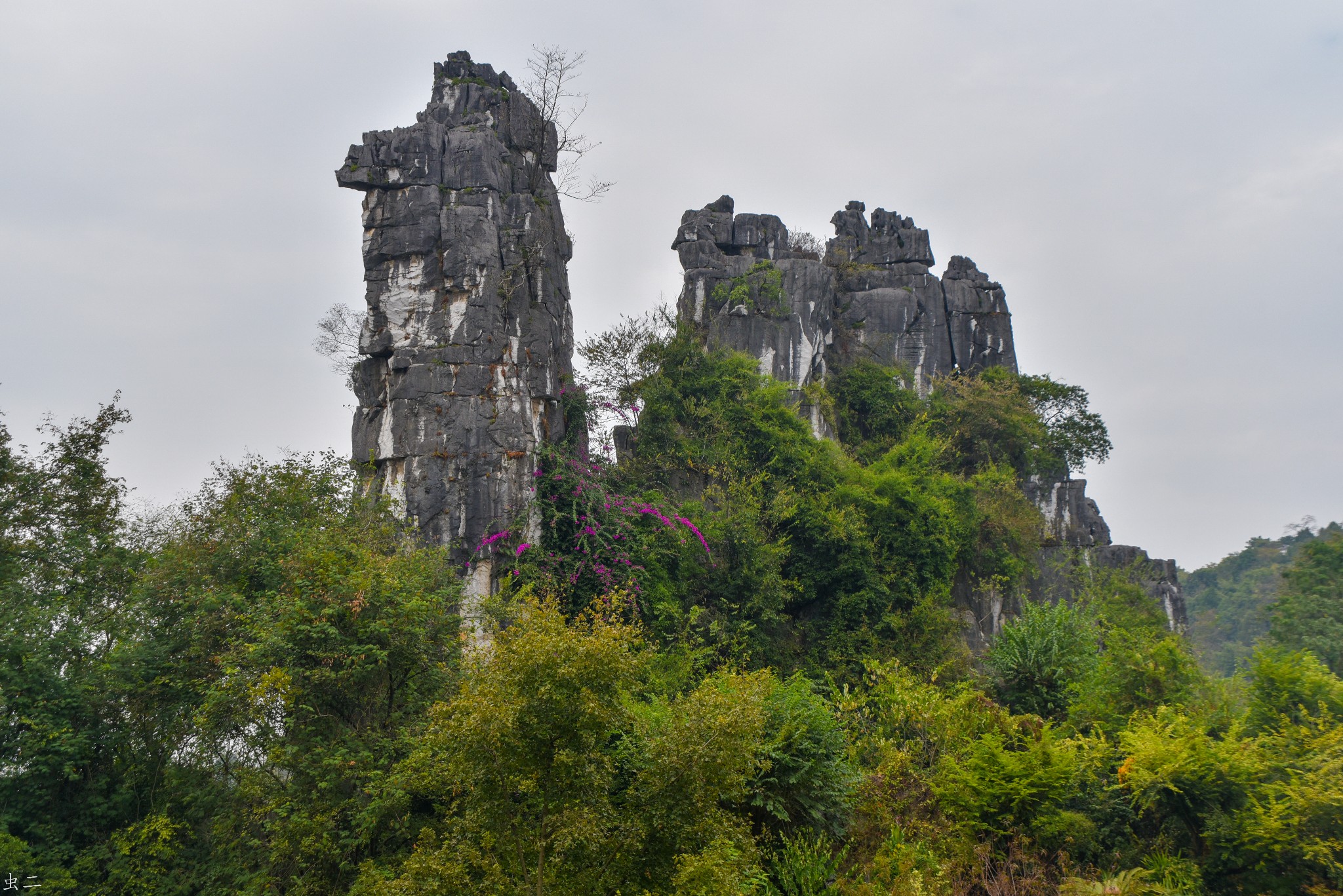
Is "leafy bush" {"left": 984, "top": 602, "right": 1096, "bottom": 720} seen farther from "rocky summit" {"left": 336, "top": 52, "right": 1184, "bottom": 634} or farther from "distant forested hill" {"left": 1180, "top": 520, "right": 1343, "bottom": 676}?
"distant forested hill" {"left": 1180, "top": 520, "right": 1343, "bottom": 676}

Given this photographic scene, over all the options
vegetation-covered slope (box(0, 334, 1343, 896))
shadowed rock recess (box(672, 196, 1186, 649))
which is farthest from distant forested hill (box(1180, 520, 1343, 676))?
vegetation-covered slope (box(0, 334, 1343, 896))

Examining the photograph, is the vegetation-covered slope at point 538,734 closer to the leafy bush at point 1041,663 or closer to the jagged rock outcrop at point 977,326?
the leafy bush at point 1041,663

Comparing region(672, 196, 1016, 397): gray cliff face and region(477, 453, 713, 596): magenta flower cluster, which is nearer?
region(477, 453, 713, 596): magenta flower cluster

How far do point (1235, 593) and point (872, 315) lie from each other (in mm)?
44793

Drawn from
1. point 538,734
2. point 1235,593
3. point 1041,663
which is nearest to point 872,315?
point 1041,663

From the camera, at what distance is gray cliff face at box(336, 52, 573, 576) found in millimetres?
19438

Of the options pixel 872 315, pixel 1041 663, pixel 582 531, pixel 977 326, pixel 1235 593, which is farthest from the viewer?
pixel 1235 593

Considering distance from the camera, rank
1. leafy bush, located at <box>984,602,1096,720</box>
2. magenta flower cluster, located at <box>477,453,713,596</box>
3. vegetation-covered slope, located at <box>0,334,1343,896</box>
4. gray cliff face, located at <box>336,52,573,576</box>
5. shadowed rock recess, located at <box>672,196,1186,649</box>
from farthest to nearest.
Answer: shadowed rock recess, located at <box>672,196,1186,649</box> < gray cliff face, located at <box>336,52,573,576</box> < magenta flower cluster, located at <box>477,453,713,596</box> < leafy bush, located at <box>984,602,1096,720</box> < vegetation-covered slope, located at <box>0,334,1343,896</box>

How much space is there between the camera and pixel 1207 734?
1402 centimetres

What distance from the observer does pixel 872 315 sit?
31406 mm

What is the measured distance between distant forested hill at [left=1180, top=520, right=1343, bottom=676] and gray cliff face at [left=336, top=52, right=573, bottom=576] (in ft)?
150

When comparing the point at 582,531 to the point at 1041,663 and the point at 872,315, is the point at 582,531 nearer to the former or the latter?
the point at 1041,663

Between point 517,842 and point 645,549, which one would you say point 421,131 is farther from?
point 517,842

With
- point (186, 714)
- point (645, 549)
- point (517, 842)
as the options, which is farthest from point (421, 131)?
point (517, 842)
